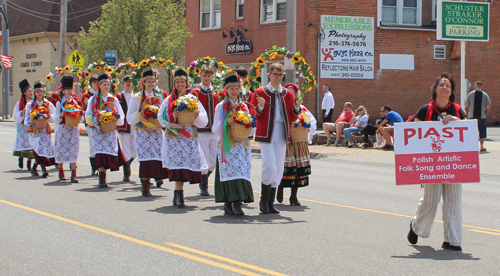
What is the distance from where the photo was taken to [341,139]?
21234 mm

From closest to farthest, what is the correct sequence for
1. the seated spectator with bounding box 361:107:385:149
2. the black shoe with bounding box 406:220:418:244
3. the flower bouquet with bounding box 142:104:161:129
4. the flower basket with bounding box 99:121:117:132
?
the black shoe with bounding box 406:220:418:244 → the flower bouquet with bounding box 142:104:161:129 → the flower basket with bounding box 99:121:117:132 → the seated spectator with bounding box 361:107:385:149

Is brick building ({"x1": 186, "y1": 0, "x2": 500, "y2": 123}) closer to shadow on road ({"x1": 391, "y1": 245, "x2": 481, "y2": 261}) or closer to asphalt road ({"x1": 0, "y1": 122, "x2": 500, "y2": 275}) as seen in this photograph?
asphalt road ({"x1": 0, "y1": 122, "x2": 500, "y2": 275})

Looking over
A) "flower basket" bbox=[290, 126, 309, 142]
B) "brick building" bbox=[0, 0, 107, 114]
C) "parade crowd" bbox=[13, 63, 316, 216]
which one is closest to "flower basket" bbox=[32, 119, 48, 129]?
Result: "parade crowd" bbox=[13, 63, 316, 216]

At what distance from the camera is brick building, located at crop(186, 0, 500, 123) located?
92.4ft

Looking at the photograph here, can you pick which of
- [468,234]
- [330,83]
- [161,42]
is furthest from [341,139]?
[161,42]

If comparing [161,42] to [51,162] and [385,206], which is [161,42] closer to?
[51,162]

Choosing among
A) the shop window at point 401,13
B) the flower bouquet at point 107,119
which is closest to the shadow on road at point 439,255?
the flower bouquet at point 107,119

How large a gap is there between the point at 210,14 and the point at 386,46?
29.5ft

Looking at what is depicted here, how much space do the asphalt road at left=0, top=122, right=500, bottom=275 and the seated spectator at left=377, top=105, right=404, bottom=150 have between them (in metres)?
7.41

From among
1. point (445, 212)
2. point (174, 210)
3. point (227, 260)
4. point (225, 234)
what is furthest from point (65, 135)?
point (445, 212)

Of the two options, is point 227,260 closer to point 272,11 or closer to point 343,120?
point 343,120

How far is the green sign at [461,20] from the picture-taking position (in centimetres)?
1892

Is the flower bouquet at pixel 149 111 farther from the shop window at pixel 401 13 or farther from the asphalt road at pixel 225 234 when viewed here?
the shop window at pixel 401 13

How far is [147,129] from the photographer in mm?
10945
